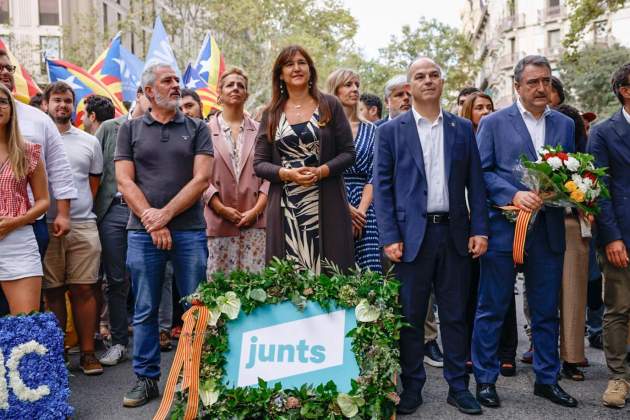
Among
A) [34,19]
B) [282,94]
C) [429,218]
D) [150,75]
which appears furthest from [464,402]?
[34,19]

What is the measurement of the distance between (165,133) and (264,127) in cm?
76

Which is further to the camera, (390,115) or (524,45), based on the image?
(524,45)

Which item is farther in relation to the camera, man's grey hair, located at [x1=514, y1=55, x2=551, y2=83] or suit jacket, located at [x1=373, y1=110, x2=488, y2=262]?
man's grey hair, located at [x1=514, y1=55, x2=551, y2=83]

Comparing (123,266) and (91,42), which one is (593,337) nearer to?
(123,266)

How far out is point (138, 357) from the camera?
16.7ft

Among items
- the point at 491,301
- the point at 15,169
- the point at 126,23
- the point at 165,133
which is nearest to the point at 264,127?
the point at 165,133

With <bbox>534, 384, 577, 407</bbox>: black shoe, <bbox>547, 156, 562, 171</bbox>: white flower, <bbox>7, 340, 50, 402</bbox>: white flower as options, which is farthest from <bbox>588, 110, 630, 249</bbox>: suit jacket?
<bbox>7, 340, 50, 402</bbox>: white flower

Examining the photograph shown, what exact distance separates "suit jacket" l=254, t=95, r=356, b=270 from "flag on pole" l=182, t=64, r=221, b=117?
7.23 m

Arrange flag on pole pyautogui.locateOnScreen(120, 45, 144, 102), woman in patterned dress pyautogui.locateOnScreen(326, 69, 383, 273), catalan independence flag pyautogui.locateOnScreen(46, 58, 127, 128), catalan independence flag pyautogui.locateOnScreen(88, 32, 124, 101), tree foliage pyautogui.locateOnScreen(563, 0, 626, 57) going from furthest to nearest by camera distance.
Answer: tree foliage pyautogui.locateOnScreen(563, 0, 626, 57)
flag on pole pyautogui.locateOnScreen(120, 45, 144, 102)
catalan independence flag pyautogui.locateOnScreen(88, 32, 124, 101)
catalan independence flag pyautogui.locateOnScreen(46, 58, 127, 128)
woman in patterned dress pyautogui.locateOnScreen(326, 69, 383, 273)

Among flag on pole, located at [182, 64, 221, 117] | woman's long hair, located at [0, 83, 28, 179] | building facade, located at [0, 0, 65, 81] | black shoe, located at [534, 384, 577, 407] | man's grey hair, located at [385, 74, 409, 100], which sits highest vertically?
building facade, located at [0, 0, 65, 81]

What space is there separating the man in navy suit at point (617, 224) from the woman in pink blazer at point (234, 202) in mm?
2681

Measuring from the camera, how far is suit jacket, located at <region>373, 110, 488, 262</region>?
475 centimetres

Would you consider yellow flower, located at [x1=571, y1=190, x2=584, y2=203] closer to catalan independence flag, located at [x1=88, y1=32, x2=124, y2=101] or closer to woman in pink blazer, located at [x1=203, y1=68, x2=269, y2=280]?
woman in pink blazer, located at [x1=203, y1=68, x2=269, y2=280]

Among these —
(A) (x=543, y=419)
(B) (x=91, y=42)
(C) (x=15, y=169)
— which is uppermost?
(B) (x=91, y=42)
